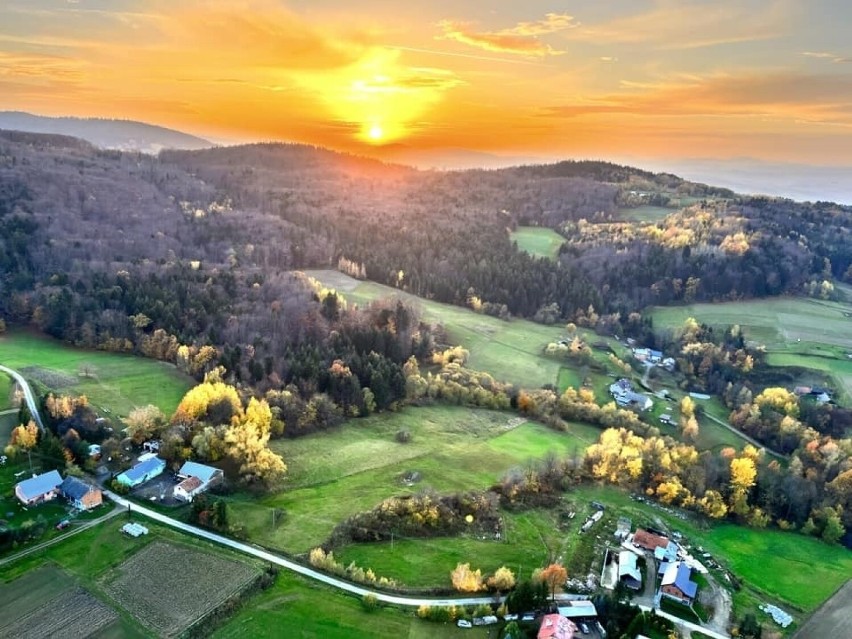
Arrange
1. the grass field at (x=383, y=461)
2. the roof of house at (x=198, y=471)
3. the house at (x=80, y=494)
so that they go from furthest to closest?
the roof of house at (x=198, y=471) < the grass field at (x=383, y=461) < the house at (x=80, y=494)

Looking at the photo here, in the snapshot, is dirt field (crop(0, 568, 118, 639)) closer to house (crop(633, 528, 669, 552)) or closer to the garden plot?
the garden plot

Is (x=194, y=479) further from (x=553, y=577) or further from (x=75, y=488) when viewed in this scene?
(x=553, y=577)

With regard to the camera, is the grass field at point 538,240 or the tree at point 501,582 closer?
the tree at point 501,582

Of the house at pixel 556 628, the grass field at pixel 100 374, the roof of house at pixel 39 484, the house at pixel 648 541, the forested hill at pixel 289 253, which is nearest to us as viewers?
the house at pixel 556 628

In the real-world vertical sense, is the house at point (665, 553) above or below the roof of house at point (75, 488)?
below

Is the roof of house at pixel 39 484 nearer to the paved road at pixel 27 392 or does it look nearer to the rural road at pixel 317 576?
the rural road at pixel 317 576

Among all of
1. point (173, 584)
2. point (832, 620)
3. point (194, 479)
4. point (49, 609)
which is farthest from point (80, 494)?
point (832, 620)

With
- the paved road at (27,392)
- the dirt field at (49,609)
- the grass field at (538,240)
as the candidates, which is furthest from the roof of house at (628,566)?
the grass field at (538,240)
